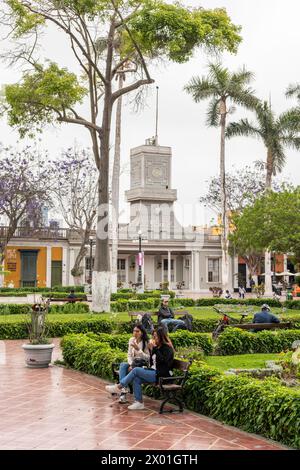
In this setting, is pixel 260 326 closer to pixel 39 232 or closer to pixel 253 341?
pixel 253 341

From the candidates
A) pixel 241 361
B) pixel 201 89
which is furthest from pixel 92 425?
pixel 201 89

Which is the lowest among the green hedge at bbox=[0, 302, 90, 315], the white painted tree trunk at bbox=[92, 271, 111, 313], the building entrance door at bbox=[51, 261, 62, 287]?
the green hedge at bbox=[0, 302, 90, 315]

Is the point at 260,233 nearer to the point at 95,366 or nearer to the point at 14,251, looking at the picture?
the point at 95,366

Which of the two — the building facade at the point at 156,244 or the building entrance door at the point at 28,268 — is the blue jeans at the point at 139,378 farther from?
the building facade at the point at 156,244

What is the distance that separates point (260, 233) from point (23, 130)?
428 inches

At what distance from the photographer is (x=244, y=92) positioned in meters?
32.2

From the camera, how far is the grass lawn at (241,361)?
36.4 feet

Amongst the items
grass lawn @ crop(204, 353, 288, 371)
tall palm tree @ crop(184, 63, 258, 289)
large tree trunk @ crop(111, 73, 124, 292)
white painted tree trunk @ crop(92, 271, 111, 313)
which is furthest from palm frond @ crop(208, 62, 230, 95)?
grass lawn @ crop(204, 353, 288, 371)

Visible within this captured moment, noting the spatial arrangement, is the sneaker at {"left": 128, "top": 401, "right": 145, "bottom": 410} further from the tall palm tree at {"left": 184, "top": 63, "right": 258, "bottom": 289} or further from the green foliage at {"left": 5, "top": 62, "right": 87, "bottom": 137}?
the tall palm tree at {"left": 184, "top": 63, "right": 258, "bottom": 289}

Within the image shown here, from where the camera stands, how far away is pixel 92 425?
6949 millimetres

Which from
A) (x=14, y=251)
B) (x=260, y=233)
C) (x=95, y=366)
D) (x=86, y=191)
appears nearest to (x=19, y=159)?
(x=86, y=191)

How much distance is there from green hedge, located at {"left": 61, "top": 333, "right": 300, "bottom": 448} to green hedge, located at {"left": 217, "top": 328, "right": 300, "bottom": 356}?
467cm

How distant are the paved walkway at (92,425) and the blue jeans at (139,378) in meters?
0.24

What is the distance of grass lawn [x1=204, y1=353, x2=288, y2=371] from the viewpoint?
1109 cm
